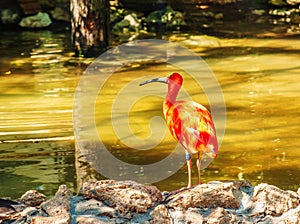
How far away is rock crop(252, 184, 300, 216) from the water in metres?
1.37

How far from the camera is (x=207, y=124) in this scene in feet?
14.7

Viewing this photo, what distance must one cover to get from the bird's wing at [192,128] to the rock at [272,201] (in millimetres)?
404

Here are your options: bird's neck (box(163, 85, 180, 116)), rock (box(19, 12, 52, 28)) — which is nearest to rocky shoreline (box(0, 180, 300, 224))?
bird's neck (box(163, 85, 180, 116))

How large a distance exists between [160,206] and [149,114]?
400 cm

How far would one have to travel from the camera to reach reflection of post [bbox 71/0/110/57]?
468 inches

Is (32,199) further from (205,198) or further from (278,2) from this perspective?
(278,2)

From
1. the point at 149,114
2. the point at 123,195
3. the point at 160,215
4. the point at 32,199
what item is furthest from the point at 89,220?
the point at 149,114

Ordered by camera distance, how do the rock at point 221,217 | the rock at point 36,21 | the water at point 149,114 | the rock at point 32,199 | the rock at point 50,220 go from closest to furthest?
the rock at point 50,220 < the rock at point 221,217 < the rock at point 32,199 < the water at point 149,114 < the rock at point 36,21

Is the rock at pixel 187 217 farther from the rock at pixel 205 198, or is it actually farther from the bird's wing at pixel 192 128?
the bird's wing at pixel 192 128

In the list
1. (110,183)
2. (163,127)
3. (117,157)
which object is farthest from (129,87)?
(110,183)

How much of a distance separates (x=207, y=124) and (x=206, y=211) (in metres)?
0.55

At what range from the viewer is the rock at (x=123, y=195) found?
14.3ft

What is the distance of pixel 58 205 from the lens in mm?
4332

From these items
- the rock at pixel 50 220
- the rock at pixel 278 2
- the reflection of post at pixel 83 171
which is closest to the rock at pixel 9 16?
the rock at pixel 278 2
